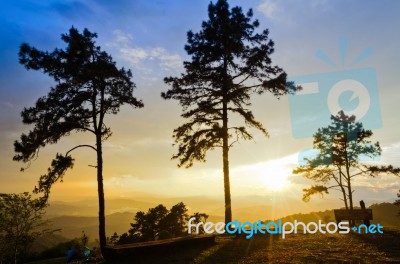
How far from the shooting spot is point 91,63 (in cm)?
1541

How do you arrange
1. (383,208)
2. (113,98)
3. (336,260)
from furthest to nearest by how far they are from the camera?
(383,208) < (113,98) < (336,260)

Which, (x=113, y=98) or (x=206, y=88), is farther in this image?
(x=206, y=88)

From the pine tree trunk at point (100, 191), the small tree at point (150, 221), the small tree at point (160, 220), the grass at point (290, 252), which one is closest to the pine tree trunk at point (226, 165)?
the grass at point (290, 252)

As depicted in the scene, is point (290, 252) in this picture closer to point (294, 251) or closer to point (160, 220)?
→ point (294, 251)

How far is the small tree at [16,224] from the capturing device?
19344 millimetres

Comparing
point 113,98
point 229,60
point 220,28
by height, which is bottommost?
point 113,98

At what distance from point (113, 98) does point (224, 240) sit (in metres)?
9.43

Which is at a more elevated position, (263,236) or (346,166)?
(346,166)

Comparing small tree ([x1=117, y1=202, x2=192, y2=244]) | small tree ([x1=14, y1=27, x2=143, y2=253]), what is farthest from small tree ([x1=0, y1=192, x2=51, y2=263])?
small tree ([x1=117, y1=202, x2=192, y2=244])

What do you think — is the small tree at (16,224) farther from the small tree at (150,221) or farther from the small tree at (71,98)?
the small tree at (150,221)

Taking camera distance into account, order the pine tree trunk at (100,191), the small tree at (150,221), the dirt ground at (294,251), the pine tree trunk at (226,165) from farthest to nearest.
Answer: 1. the small tree at (150,221)
2. the pine tree trunk at (226,165)
3. the pine tree trunk at (100,191)
4. the dirt ground at (294,251)

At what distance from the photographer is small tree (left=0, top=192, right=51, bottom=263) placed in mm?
19344

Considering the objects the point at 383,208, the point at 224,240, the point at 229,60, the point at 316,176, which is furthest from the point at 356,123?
the point at 383,208

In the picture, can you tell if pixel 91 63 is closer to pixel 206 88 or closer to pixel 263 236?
pixel 206 88
